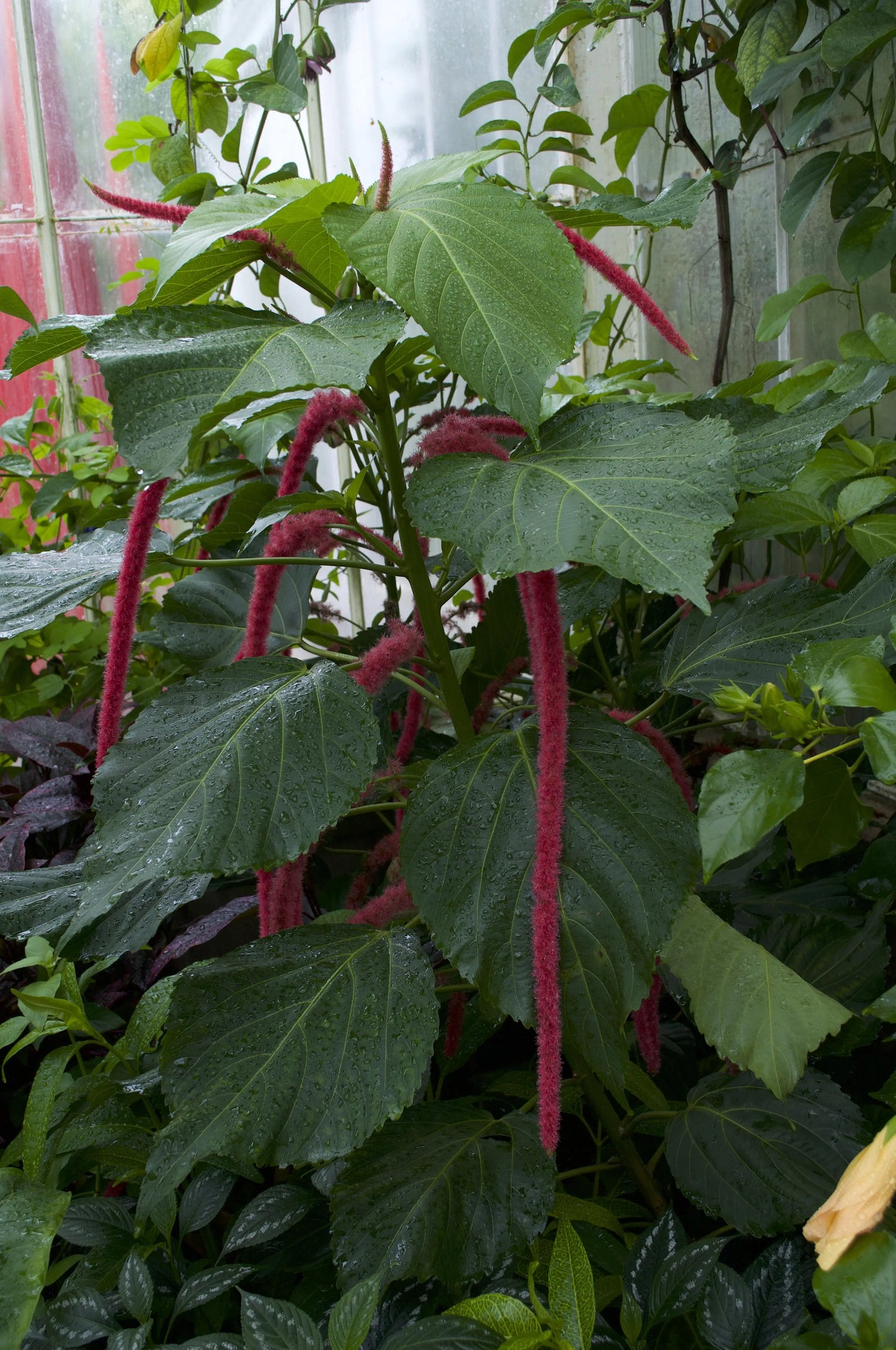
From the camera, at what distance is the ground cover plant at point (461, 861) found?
1.42 ft

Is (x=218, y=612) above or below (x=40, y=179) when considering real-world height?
below

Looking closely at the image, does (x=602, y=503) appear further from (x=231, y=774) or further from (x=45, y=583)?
(x=45, y=583)

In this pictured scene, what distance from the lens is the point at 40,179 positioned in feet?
6.57

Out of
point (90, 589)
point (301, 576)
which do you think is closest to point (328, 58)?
point (301, 576)

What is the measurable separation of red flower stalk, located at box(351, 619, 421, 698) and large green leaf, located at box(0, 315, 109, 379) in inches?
9.3

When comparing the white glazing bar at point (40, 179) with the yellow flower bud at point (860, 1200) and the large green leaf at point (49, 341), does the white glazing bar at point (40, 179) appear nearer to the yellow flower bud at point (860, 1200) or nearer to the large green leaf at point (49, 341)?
the large green leaf at point (49, 341)

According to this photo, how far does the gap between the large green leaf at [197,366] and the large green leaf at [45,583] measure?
18cm

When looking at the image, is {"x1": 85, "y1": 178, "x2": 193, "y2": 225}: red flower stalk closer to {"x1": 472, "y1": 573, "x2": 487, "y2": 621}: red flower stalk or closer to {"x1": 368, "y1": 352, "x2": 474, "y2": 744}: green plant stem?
{"x1": 368, "y1": 352, "x2": 474, "y2": 744}: green plant stem

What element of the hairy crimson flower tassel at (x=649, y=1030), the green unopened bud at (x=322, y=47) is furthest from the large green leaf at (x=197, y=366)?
the green unopened bud at (x=322, y=47)

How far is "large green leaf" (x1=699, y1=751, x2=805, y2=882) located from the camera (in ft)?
1.32

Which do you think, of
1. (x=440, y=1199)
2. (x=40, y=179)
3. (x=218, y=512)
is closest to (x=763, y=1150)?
(x=440, y=1199)

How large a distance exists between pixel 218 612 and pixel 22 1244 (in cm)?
46

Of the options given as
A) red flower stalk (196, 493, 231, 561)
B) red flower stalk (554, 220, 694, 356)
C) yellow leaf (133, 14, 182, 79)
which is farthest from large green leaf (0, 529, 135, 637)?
yellow leaf (133, 14, 182, 79)

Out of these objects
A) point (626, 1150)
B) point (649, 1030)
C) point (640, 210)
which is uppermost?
point (640, 210)
